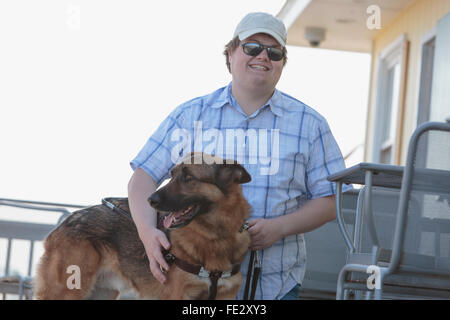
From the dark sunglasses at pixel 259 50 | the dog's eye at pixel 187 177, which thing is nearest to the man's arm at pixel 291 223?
the dog's eye at pixel 187 177

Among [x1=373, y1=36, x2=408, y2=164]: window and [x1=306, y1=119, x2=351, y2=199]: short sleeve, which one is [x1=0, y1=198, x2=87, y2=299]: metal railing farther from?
[x1=373, y1=36, x2=408, y2=164]: window

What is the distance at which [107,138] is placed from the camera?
8164 mm

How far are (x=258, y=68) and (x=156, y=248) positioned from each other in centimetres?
84

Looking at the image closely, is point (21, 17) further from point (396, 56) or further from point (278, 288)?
point (278, 288)

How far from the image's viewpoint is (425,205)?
2514 millimetres

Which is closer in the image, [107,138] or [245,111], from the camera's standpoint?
[245,111]

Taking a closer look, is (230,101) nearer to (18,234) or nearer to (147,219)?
(147,219)

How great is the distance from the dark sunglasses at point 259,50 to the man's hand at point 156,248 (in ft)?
2.69

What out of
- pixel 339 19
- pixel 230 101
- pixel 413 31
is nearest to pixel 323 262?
pixel 230 101

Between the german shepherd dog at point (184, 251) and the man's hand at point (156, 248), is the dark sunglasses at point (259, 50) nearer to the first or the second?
the german shepherd dog at point (184, 251)

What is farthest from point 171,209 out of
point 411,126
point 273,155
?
point 411,126

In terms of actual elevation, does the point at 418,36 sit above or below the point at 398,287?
above
